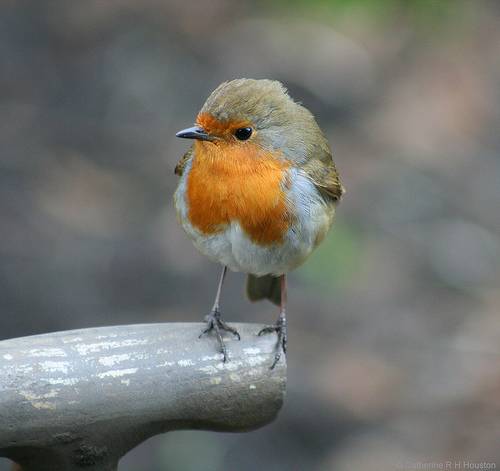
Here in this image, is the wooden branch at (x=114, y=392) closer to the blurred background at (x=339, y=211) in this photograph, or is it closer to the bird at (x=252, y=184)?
the bird at (x=252, y=184)

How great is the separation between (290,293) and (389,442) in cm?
101

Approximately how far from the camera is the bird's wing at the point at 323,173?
339 centimetres

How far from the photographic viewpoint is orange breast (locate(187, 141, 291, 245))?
3.15m

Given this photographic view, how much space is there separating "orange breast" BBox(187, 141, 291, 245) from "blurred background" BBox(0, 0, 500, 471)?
175cm

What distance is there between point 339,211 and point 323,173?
254cm

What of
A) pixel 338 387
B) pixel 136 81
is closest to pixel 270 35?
pixel 136 81

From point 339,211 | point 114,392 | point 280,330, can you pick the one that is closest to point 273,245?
point 280,330

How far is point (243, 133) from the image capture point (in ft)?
10.5

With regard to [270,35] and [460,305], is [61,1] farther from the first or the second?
[460,305]

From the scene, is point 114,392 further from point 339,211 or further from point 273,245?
point 339,211

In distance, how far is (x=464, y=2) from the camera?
765 centimetres

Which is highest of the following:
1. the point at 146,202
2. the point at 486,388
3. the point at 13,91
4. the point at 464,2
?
the point at 464,2

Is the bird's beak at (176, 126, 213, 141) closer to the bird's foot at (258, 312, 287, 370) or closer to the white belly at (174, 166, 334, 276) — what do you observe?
the white belly at (174, 166, 334, 276)

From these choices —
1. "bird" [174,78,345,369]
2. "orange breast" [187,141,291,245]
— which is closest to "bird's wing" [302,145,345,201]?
"bird" [174,78,345,369]
